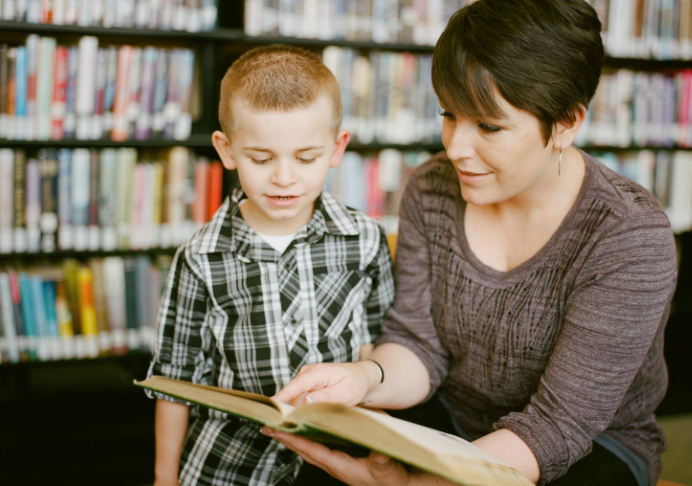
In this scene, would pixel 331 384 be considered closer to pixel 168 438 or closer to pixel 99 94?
pixel 168 438

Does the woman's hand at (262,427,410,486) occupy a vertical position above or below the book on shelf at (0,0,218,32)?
below

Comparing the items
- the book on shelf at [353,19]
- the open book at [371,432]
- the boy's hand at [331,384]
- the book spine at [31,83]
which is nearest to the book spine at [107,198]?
the book spine at [31,83]

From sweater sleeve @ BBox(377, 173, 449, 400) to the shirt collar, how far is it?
126 millimetres

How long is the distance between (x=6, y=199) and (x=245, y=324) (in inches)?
43.1

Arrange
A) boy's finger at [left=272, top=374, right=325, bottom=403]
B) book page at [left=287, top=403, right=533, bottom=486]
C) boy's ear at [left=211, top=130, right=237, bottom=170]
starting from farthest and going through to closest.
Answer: boy's ear at [left=211, top=130, right=237, bottom=170], boy's finger at [left=272, top=374, right=325, bottom=403], book page at [left=287, top=403, right=533, bottom=486]

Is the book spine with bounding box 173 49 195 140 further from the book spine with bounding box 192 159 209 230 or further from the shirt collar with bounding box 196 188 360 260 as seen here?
the shirt collar with bounding box 196 188 360 260

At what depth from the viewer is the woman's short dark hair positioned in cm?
82

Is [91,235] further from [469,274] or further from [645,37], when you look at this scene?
[645,37]

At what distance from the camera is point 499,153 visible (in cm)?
88

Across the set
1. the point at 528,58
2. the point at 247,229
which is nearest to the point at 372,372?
the point at 247,229

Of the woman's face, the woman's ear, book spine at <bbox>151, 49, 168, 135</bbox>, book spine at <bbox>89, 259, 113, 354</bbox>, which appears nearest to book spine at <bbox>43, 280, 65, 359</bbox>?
book spine at <bbox>89, 259, 113, 354</bbox>

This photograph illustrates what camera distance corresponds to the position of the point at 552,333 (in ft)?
3.12

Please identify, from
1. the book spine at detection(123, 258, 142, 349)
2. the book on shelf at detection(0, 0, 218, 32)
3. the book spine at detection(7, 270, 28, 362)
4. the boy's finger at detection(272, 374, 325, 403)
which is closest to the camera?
the boy's finger at detection(272, 374, 325, 403)

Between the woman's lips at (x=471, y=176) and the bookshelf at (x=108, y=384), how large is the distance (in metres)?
0.98
